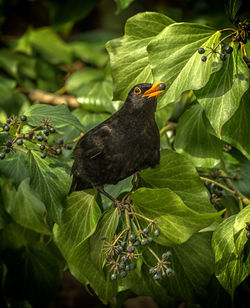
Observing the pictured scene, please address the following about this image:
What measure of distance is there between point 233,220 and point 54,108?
0.56m

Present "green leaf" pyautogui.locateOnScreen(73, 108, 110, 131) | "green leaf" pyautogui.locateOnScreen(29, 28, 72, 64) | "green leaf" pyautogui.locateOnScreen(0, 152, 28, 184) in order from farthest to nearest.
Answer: "green leaf" pyautogui.locateOnScreen(29, 28, 72, 64) < "green leaf" pyautogui.locateOnScreen(73, 108, 110, 131) < "green leaf" pyautogui.locateOnScreen(0, 152, 28, 184)

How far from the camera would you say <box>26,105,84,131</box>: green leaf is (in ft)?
3.85

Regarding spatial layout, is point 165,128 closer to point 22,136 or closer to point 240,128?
point 240,128

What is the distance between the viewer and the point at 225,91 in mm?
1090

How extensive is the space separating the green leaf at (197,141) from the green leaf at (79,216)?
0.33 m

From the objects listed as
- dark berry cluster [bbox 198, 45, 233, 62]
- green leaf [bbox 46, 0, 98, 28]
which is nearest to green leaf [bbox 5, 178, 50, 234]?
dark berry cluster [bbox 198, 45, 233, 62]

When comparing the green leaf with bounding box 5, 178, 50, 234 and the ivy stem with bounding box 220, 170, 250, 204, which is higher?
the ivy stem with bounding box 220, 170, 250, 204

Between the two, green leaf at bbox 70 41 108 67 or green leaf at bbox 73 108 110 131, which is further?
green leaf at bbox 70 41 108 67

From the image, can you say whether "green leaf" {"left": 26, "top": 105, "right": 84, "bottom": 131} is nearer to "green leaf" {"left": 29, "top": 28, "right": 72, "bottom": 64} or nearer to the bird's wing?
the bird's wing

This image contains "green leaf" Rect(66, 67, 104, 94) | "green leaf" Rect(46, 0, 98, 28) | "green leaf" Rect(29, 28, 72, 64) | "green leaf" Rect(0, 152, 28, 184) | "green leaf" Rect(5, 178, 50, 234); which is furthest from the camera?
"green leaf" Rect(46, 0, 98, 28)

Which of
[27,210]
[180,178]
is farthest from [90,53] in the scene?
[180,178]

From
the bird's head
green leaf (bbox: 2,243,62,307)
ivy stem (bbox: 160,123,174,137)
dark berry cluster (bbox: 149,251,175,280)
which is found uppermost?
the bird's head

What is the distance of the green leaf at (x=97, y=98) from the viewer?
5.32 feet

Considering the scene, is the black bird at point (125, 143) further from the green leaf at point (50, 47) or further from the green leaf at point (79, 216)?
the green leaf at point (50, 47)
